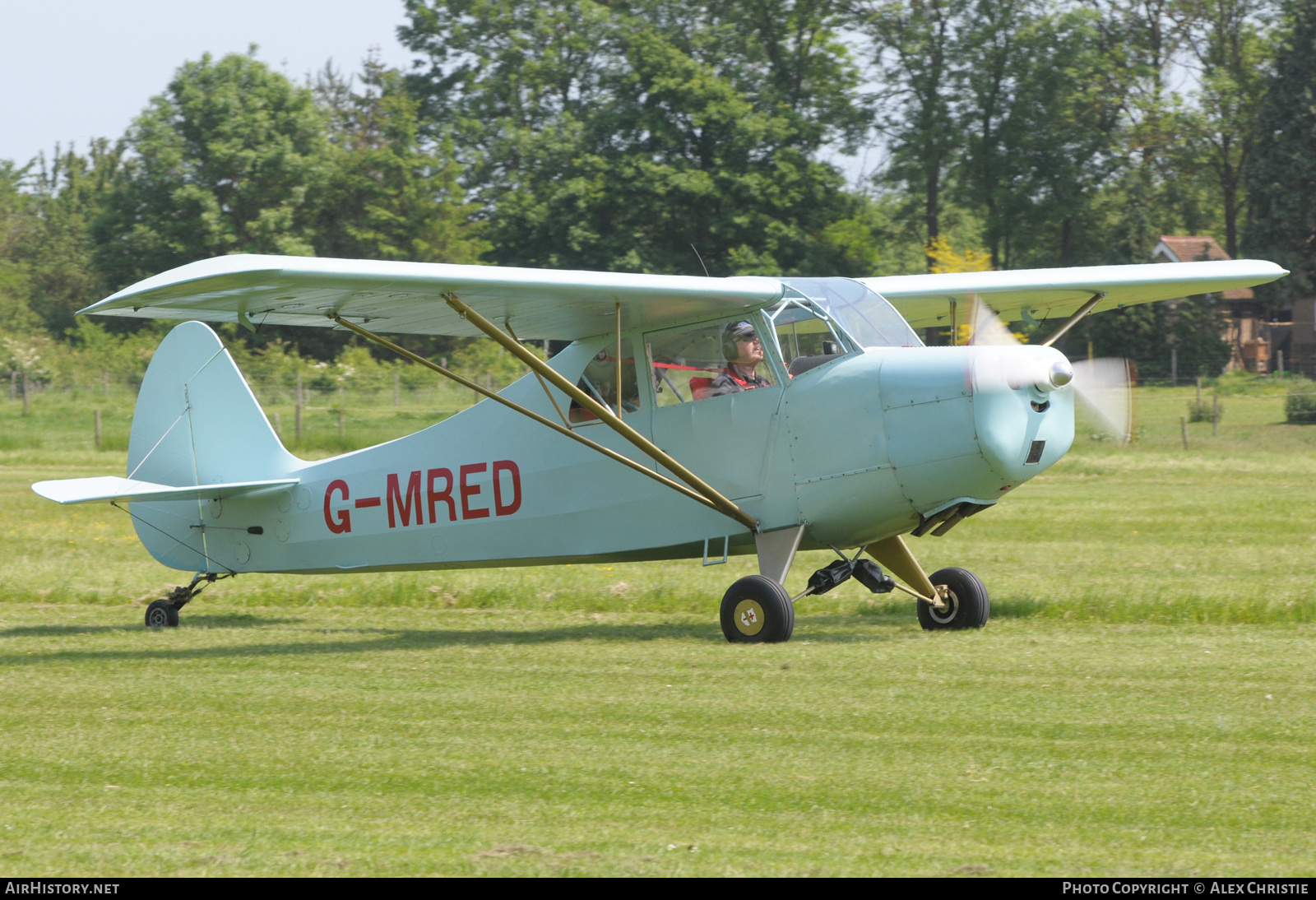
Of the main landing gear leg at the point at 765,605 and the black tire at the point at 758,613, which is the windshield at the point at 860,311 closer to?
the main landing gear leg at the point at 765,605

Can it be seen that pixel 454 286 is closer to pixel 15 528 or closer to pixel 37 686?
pixel 37 686

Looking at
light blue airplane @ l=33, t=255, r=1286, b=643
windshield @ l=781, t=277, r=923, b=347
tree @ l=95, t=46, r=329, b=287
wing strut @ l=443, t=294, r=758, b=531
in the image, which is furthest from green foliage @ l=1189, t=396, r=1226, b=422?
tree @ l=95, t=46, r=329, b=287

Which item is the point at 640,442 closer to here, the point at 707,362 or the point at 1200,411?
the point at 707,362

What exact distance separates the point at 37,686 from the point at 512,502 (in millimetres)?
3944

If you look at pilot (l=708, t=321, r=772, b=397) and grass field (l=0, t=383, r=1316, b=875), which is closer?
grass field (l=0, t=383, r=1316, b=875)

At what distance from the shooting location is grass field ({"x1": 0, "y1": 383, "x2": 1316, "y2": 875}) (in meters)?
5.00

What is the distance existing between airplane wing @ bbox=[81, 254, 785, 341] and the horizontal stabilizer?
5.85 feet

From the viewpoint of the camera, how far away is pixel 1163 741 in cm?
650

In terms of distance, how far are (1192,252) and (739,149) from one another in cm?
2589

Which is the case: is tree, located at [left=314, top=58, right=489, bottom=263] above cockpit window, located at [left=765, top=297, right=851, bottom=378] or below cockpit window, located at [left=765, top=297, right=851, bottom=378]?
above

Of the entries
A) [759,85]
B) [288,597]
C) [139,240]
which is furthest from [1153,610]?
[139,240]

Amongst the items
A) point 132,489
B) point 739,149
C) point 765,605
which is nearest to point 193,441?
point 132,489

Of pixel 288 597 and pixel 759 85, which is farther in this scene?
pixel 759 85

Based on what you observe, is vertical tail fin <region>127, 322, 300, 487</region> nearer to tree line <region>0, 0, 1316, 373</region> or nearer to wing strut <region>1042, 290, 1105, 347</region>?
wing strut <region>1042, 290, 1105, 347</region>
